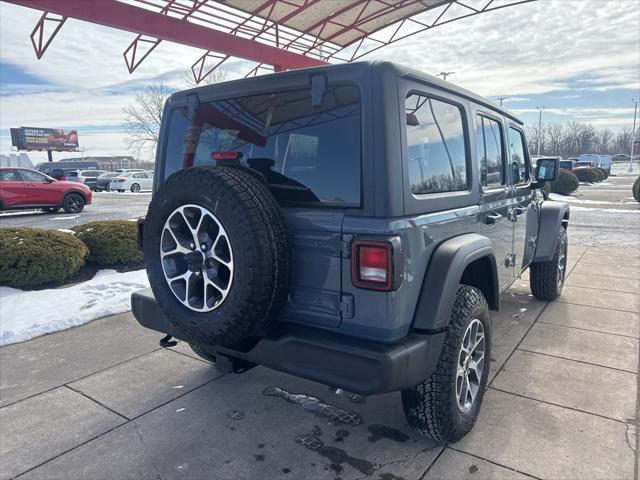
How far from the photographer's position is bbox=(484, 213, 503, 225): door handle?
311 cm

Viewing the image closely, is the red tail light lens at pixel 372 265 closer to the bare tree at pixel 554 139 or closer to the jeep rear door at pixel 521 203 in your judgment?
the jeep rear door at pixel 521 203

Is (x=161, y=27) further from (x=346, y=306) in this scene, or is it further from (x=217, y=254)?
(x=346, y=306)

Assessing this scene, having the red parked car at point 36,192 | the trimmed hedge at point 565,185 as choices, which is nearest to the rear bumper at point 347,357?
the red parked car at point 36,192

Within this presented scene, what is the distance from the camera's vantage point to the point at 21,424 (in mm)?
2945

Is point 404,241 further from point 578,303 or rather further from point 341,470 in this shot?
point 578,303

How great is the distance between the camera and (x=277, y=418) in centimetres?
296

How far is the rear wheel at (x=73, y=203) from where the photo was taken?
1556cm

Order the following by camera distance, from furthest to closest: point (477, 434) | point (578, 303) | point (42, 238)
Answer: point (42, 238) → point (578, 303) → point (477, 434)

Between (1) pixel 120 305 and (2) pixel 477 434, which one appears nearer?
(2) pixel 477 434

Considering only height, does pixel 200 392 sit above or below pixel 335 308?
below

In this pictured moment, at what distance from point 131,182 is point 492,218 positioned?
3090 centimetres

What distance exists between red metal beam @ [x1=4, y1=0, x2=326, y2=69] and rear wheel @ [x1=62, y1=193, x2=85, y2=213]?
878 cm

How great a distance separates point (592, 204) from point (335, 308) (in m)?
18.2

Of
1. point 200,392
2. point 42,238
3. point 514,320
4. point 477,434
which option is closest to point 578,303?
point 514,320
